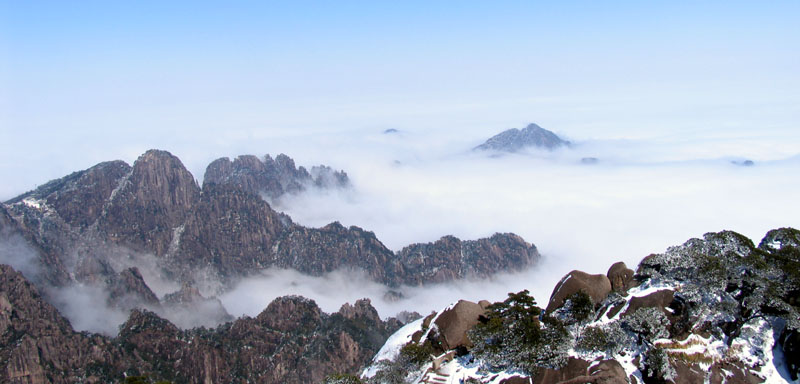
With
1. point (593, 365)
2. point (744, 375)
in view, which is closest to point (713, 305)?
point (744, 375)

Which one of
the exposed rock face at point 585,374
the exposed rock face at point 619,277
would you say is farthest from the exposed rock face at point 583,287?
the exposed rock face at point 585,374

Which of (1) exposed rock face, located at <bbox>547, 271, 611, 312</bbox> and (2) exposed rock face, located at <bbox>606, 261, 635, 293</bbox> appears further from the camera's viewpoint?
(2) exposed rock face, located at <bbox>606, 261, 635, 293</bbox>

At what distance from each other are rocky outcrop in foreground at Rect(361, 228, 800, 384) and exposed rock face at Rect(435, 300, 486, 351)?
172 inches

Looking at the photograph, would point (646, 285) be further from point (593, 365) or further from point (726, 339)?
point (593, 365)

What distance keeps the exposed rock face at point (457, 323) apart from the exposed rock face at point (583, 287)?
1277 cm

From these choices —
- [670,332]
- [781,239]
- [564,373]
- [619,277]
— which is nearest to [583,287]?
[619,277]

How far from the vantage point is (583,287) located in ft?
272

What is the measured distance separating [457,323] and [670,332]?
105 ft

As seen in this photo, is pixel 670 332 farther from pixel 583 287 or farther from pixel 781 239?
pixel 781 239

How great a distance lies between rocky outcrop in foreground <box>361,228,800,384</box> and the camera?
6269cm

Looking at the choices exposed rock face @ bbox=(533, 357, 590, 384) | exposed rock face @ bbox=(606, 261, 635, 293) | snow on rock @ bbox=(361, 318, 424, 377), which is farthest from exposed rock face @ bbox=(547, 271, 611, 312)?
snow on rock @ bbox=(361, 318, 424, 377)

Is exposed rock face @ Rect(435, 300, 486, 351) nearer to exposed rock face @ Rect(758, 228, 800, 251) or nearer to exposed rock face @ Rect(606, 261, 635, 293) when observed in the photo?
exposed rock face @ Rect(606, 261, 635, 293)

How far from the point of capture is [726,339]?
2603 inches

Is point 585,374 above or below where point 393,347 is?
above
